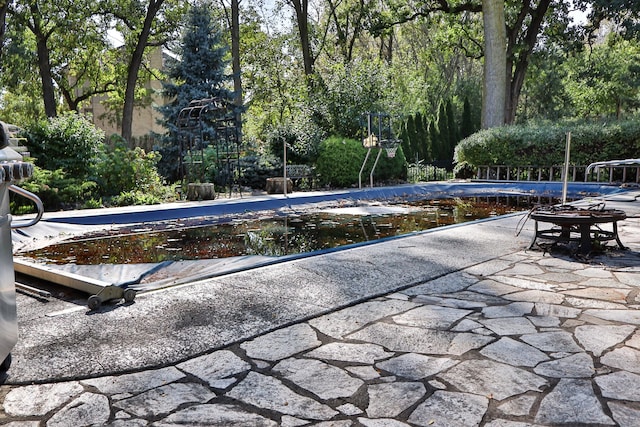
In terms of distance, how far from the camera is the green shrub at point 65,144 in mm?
8539

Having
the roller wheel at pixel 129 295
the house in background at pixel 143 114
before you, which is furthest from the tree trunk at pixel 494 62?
the house in background at pixel 143 114

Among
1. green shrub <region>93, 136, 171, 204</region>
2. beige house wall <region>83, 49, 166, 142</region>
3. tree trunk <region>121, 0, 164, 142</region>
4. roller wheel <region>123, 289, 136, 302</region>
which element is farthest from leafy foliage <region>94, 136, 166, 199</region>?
beige house wall <region>83, 49, 166, 142</region>

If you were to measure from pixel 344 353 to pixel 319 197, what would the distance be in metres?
7.66

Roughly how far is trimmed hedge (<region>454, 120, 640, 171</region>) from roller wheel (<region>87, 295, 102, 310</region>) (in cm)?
1292

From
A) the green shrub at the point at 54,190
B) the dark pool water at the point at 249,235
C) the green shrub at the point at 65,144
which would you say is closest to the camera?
the dark pool water at the point at 249,235

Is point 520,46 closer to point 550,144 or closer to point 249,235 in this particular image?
point 550,144

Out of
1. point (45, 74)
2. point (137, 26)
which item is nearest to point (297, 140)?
point (137, 26)

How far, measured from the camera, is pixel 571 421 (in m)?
1.63

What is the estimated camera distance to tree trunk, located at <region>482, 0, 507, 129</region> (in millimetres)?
15047

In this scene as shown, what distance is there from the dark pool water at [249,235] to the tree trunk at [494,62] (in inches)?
304

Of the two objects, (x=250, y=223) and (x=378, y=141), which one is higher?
(x=378, y=141)

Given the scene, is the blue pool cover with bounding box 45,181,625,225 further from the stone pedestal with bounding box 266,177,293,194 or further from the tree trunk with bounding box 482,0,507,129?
the tree trunk with bounding box 482,0,507,129

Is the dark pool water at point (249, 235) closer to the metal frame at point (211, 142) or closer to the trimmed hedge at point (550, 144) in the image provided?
the metal frame at point (211, 142)

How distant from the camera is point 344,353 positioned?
2.23 metres
